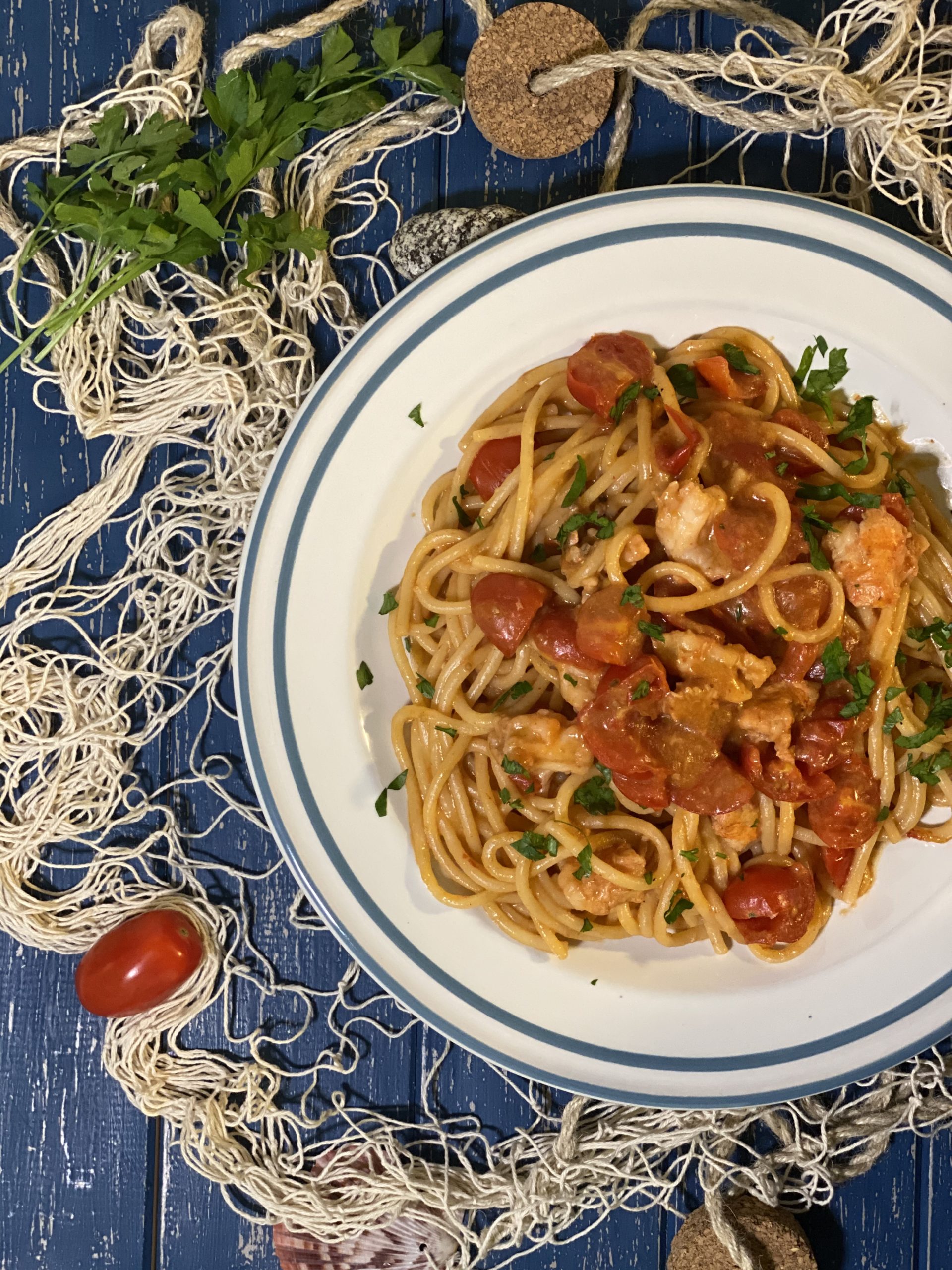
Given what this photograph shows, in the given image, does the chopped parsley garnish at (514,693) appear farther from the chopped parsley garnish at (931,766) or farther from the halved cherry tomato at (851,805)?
the chopped parsley garnish at (931,766)

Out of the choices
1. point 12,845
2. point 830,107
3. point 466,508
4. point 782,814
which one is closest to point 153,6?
point 466,508

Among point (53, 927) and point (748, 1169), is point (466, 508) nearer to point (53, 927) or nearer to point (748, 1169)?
point (53, 927)

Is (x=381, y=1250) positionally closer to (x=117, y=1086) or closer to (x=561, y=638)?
(x=117, y=1086)

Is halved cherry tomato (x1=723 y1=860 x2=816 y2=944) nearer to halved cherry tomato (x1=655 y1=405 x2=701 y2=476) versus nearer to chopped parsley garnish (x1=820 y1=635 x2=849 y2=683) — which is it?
chopped parsley garnish (x1=820 y1=635 x2=849 y2=683)

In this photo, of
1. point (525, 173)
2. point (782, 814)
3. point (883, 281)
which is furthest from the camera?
point (525, 173)

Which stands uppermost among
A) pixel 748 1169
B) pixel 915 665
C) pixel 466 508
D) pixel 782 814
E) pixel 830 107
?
pixel 830 107

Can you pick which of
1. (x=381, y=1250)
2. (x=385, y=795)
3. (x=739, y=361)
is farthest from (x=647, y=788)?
(x=381, y=1250)

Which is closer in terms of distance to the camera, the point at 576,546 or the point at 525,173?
the point at 576,546
